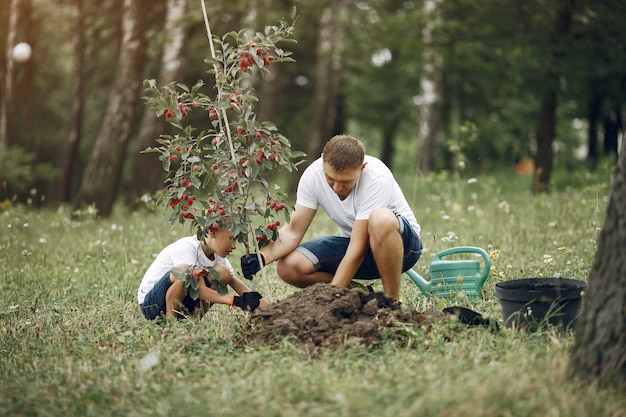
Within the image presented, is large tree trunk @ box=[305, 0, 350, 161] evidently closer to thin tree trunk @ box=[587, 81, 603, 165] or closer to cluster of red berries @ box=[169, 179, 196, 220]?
thin tree trunk @ box=[587, 81, 603, 165]

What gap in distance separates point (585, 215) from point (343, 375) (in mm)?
5406

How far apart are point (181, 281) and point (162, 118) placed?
736 centimetres

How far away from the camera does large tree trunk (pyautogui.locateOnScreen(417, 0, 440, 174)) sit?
40.9ft

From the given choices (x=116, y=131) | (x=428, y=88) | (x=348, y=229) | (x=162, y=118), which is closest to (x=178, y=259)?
(x=348, y=229)

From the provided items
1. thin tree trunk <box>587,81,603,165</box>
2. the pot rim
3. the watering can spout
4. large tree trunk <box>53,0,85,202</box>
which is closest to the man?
the watering can spout

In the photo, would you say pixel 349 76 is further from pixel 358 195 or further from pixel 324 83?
pixel 358 195

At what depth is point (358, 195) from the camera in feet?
15.8

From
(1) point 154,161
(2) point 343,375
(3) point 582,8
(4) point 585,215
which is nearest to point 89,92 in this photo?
(1) point 154,161

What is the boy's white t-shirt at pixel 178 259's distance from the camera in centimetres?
464

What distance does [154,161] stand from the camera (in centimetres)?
1157

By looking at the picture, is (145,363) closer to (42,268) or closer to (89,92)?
(42,268)

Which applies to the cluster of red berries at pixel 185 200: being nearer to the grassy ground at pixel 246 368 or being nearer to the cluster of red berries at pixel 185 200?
the cluster of red berries at pixel 185 200

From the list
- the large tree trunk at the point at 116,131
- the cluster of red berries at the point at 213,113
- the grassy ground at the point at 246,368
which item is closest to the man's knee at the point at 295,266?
the grassy ground at the point at 246,368

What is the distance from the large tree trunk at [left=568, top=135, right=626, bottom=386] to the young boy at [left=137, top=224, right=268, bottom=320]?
195 centimetres
